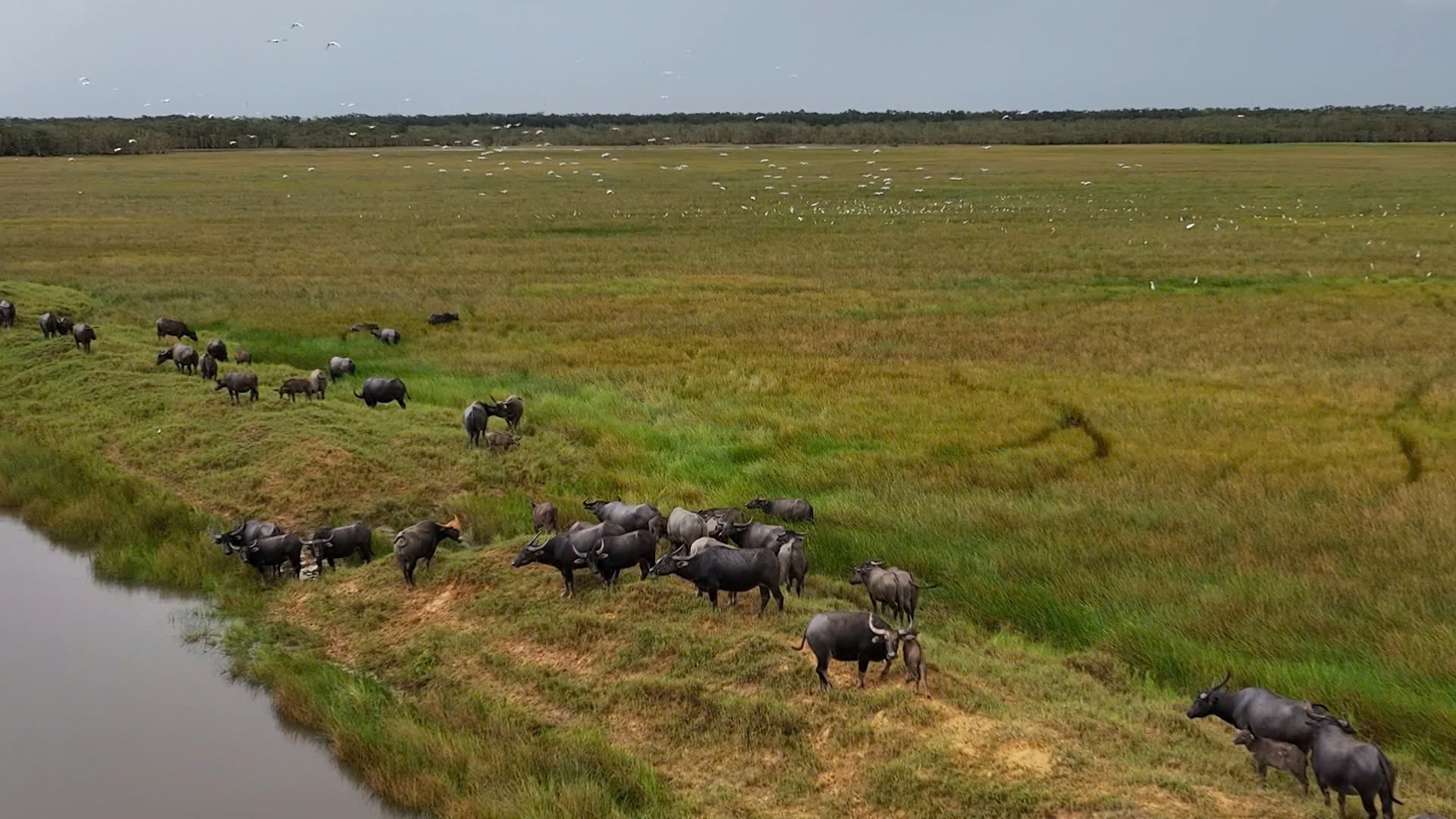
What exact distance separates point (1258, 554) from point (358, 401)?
14882 millimetres

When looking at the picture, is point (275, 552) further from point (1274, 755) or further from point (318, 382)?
point (1274, 755)

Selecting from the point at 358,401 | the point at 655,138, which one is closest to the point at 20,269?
the point at 358,401

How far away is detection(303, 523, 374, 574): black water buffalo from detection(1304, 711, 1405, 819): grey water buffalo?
34.1 ft

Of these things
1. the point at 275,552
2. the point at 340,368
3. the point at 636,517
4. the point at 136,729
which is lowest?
the point at 136,729

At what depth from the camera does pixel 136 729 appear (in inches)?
449

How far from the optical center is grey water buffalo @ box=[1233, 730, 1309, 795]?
28.3ft

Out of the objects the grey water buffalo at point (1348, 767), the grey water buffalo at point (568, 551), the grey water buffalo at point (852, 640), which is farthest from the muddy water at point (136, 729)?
the grey water buffalo at point (1348, 767)

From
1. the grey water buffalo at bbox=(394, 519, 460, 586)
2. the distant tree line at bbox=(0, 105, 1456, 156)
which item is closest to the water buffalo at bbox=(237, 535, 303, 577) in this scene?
the grey water buffalo at bbox=(394, 519, 460, 586)

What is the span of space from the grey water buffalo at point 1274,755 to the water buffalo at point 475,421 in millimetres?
11849

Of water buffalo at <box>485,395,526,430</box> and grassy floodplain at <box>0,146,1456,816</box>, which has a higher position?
water buffalo at <box>485,395,526,430</box>

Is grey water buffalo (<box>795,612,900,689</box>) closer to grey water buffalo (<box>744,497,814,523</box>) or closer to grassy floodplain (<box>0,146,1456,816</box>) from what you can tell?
grassy floodplain (<box>0,146,1456,816</box>)

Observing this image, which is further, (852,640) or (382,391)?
(382,391)

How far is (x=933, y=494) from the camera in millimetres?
15703

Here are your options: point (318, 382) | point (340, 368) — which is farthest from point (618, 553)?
point (340, 368)
